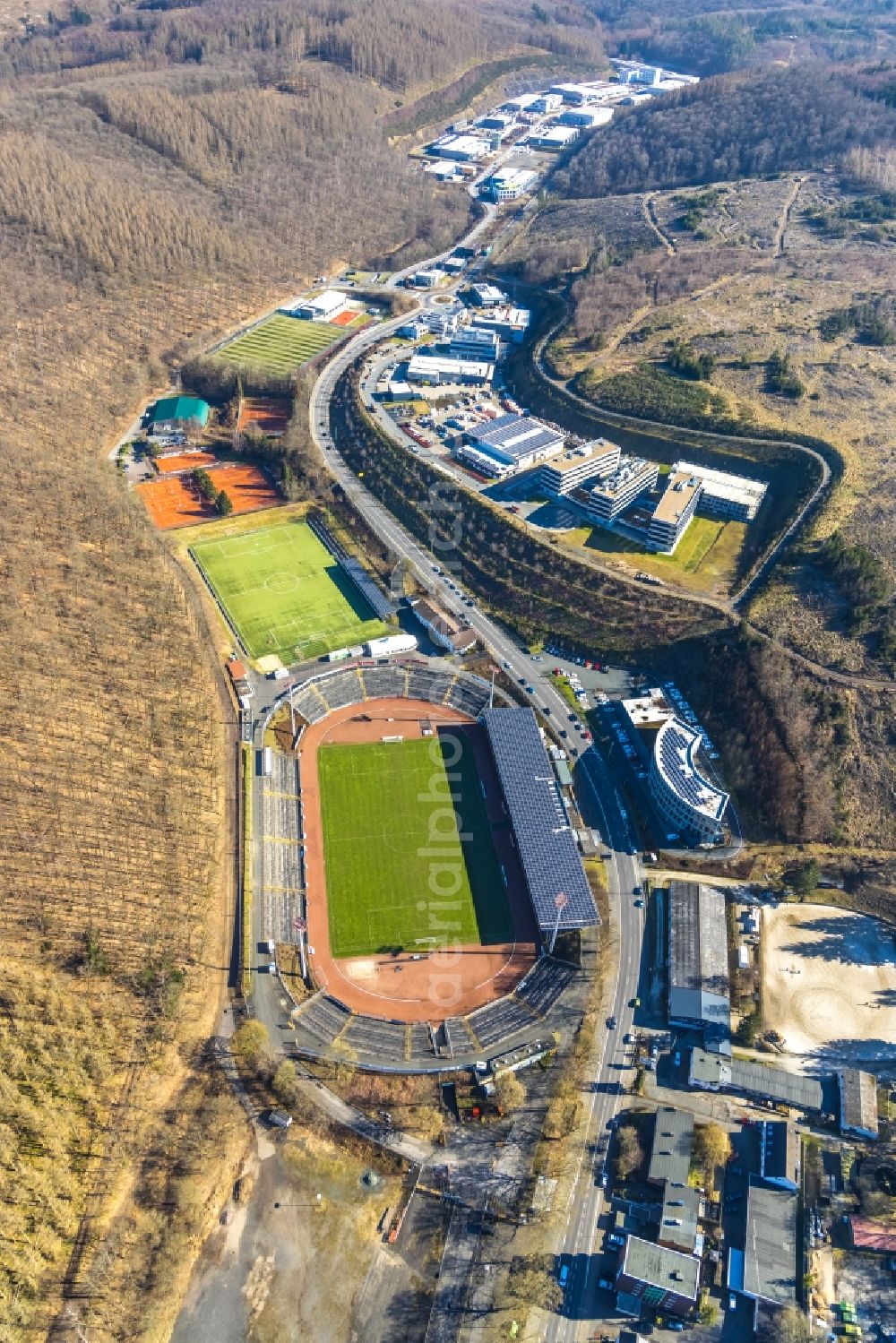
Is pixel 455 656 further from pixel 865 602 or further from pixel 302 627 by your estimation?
pixel 865 602

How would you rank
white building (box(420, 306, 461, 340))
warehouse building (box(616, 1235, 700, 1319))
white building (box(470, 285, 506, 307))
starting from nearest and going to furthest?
1. warehouse building (box(616, 1235, 700, 1319))
2. white building (box(420, 306, 461, 340))
3. white building (box(470, 285, 506, 307))

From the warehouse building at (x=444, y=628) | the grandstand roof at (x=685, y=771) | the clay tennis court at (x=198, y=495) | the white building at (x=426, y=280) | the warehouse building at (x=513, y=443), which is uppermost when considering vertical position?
the white building at (x=426, y=280)

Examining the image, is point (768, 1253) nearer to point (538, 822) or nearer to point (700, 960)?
point (700, 960)

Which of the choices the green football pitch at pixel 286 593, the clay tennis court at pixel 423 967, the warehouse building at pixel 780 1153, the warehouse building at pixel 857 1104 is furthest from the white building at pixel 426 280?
the warehouse building at pixel 780 1153

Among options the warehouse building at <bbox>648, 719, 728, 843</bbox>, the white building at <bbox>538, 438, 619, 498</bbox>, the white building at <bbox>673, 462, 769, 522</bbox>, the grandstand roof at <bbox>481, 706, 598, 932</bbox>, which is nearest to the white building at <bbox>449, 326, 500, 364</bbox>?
the white building at <bbox>538, 438, 619, 498</bbox>

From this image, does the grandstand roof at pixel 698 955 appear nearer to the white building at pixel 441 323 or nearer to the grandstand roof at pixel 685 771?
the grandstand roof at pixel 685 771

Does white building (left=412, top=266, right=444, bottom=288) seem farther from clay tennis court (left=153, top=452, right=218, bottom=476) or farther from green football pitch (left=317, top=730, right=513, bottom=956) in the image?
green football pitch (left=317, top=730, right=513, bottom=956)

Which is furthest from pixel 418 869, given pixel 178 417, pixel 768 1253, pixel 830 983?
pixel 178 417
